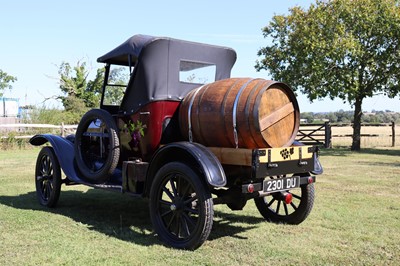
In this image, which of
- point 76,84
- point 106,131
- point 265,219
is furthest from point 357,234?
point 76,84

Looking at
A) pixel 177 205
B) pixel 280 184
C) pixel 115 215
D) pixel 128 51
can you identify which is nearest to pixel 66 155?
pixel 115 215

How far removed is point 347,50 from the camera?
19.0 meters

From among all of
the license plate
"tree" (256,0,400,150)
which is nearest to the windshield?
the license plate

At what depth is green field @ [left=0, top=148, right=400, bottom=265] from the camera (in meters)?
4.21

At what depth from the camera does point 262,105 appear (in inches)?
181

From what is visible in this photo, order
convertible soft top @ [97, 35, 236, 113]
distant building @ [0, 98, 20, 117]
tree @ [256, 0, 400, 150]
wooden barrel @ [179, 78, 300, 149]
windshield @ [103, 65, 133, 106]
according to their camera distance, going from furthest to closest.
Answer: distant building @ [0, 98, 20, 117]
tree @ [256, 0, 400, 150]
windshield @ [103, 65, 133, 106]
convertible soft top @ [97, 35, 236, 113]
wooden barrel @ [179, 78, 300, 149]

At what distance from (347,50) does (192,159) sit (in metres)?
16.1

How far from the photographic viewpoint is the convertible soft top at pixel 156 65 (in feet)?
17.8

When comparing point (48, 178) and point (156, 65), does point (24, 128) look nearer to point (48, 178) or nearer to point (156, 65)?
point (48, 178)

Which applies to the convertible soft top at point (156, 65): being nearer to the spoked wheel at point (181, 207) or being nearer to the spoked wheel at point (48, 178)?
the spoked wheel at point (181, 207)

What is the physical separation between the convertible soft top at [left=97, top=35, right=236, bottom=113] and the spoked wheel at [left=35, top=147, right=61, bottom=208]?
1.63 meters

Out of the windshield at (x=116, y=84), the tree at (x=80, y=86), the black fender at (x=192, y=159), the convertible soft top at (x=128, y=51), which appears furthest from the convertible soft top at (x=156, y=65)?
the tree at (x=80, y=86)

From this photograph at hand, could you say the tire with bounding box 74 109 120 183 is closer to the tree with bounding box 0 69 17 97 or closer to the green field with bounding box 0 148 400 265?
the green field with bounding box 0 148 400 265

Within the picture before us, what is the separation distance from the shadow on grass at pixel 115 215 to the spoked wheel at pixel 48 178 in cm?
14
